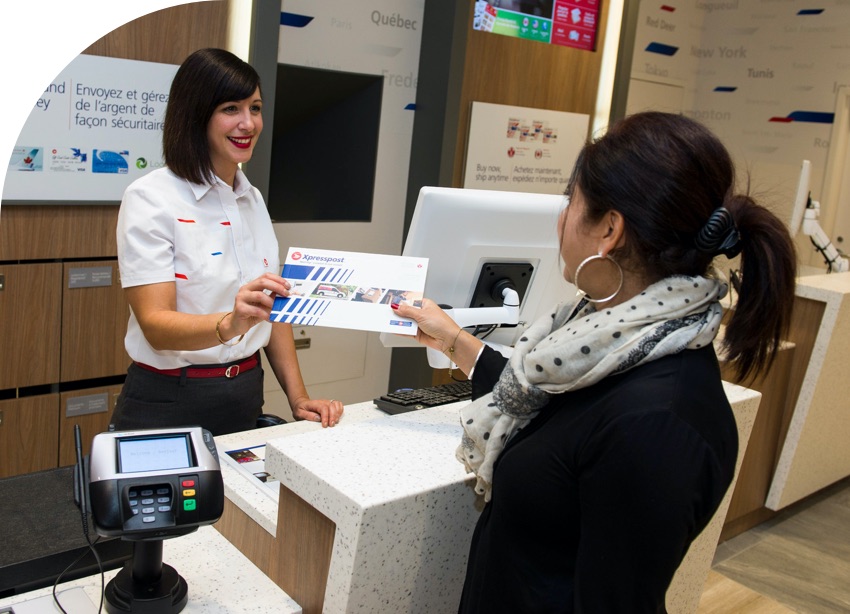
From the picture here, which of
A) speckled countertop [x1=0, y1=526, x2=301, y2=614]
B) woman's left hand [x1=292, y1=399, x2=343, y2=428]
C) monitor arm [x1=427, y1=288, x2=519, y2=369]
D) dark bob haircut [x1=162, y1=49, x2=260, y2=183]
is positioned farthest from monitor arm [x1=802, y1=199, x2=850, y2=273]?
speckled countertop [x1=0, y1=526, x2=301, y2=614]

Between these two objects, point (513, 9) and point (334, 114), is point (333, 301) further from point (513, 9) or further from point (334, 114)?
point (513, 9)

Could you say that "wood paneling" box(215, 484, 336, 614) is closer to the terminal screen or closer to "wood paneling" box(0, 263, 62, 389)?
the terminal screen

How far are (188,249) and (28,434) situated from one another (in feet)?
4.62

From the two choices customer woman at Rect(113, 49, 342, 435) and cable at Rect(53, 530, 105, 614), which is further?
customer woman at Rect(113, 49, 342, 435)

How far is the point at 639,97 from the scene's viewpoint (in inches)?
257

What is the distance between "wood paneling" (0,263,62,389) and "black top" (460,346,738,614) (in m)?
2.34

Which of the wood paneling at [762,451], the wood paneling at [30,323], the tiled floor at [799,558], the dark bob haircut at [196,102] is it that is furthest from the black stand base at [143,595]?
the wood paneling at [762,451]

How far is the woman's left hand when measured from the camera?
2.12m

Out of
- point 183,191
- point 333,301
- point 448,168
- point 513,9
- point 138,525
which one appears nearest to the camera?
point 138,525

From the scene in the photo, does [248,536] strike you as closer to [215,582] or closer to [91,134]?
[215,582]

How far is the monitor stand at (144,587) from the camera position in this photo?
1.20 m

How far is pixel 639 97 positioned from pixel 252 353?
514 cm

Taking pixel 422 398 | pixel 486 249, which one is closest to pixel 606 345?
pixel 486 249

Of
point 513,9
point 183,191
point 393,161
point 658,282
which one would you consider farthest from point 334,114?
point 658,282
